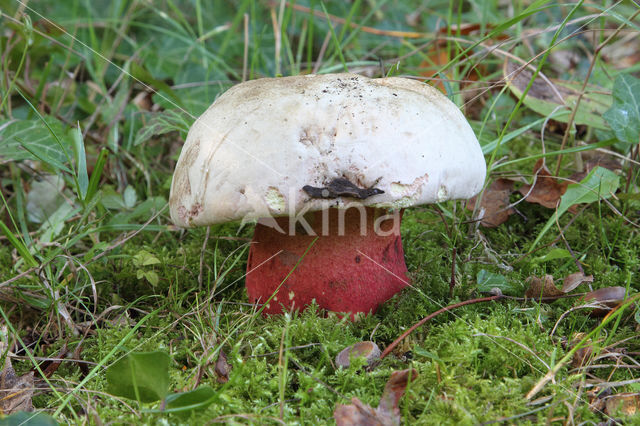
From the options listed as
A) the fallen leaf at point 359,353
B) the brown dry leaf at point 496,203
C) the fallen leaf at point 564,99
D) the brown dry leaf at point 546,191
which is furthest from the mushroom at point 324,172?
the fallen leaf at point 564,99

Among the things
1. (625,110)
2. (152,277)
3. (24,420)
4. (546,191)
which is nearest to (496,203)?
(546,191)

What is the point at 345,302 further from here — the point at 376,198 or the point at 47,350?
the point at 47,350

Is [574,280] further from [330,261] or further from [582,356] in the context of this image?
[330,261]

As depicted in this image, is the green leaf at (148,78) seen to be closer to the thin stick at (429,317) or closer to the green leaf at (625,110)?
the thin stick at (429,317)

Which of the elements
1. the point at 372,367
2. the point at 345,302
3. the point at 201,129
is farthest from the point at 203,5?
the point at 372,367

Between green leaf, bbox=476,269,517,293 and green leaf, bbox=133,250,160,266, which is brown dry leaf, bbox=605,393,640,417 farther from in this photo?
green leaf, bbox=133,250,160,266

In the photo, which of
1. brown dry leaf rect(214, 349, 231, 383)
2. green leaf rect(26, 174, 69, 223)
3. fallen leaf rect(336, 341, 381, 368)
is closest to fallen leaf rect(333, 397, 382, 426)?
fallen leaf rect(336, 341, 381, 368)
